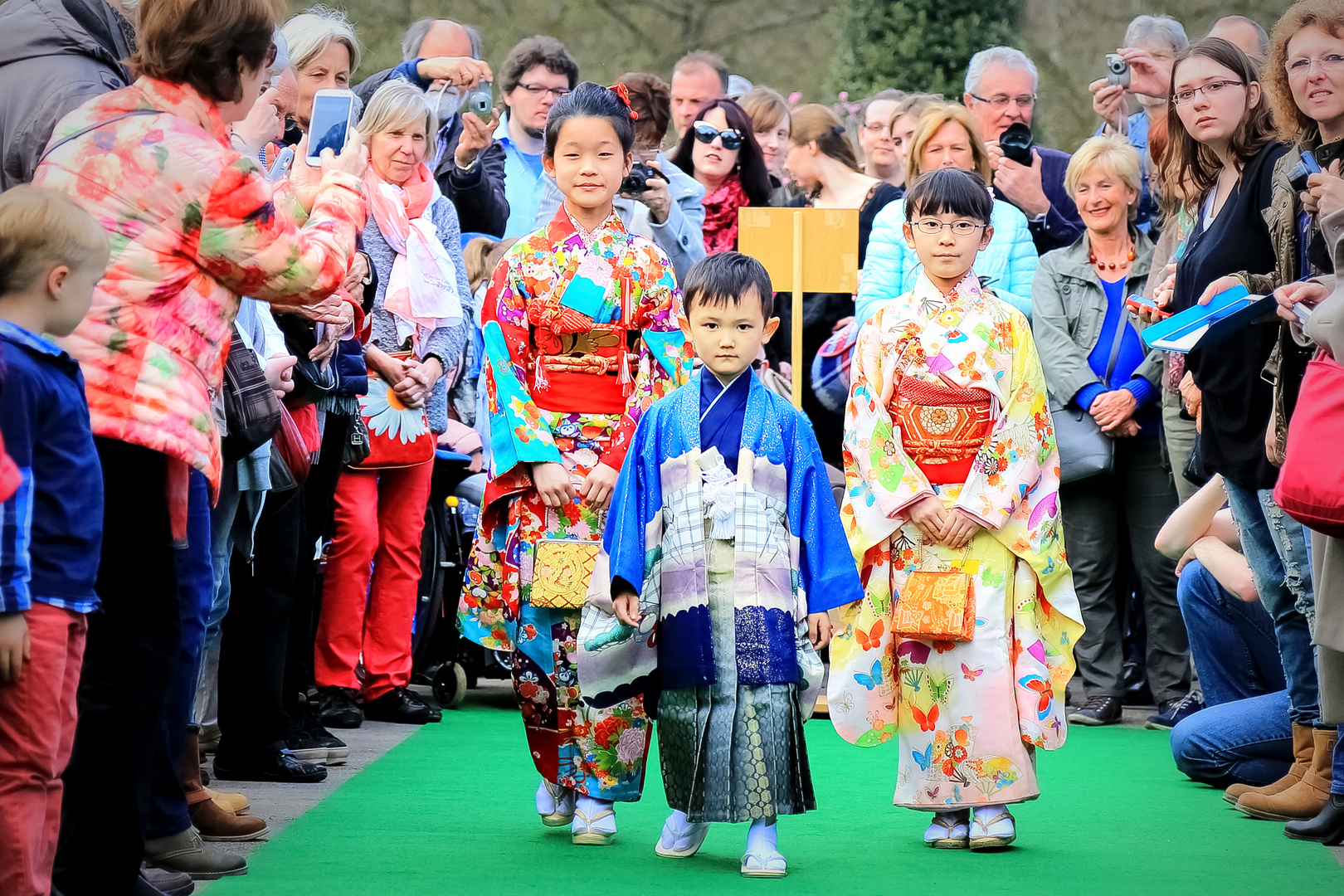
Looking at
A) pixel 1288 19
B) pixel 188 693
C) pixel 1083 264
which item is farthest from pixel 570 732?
pixel 1083 264

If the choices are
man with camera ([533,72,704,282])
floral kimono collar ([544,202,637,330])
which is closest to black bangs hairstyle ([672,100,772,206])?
man with camera ([533,72,704,282])

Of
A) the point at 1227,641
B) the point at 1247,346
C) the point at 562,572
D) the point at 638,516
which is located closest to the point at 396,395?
the point at 562,572

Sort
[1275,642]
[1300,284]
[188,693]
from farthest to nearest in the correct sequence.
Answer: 1. [1275,642]
2. [1300,284]
3. [188,693]

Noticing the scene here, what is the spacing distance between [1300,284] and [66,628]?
312 cm

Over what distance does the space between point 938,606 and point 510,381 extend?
1323mm

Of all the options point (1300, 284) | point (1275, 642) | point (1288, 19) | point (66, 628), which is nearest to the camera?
point (66, 628)

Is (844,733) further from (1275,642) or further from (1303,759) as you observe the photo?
(1275,642)

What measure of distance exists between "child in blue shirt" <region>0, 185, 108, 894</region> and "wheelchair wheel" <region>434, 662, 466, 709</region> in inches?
146

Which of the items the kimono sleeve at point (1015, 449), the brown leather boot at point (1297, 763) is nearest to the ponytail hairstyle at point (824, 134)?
the kimono sleeve at point (1015, 449)

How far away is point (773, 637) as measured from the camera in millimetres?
3793

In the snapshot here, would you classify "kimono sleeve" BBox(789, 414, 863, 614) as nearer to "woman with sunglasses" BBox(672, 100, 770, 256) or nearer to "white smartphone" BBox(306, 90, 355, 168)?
"white smartphone" BBox(306, 90, 355, 168)

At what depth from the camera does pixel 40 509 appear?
271cm

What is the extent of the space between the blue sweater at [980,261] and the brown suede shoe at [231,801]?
132 inches

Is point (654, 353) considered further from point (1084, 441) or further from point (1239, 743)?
point (1084, 441)
